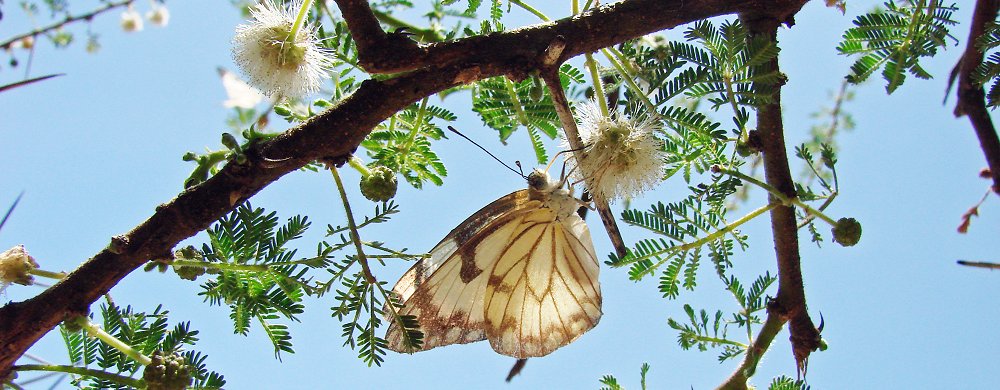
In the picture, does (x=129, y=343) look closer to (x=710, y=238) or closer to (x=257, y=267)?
(x=257, y=267)

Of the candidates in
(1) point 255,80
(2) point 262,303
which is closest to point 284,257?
(2) point 262,303

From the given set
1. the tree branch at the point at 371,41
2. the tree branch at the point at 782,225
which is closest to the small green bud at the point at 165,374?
the tree branch at the point at 371,41

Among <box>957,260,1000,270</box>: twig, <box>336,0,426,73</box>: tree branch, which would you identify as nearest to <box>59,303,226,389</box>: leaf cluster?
<box>336,0,426,73</box>: tree branch

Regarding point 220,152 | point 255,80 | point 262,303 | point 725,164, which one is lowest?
point 262,303

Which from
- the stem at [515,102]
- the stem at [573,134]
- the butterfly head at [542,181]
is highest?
the stem at [515,102]

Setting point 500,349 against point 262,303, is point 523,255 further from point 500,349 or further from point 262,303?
point 262,303

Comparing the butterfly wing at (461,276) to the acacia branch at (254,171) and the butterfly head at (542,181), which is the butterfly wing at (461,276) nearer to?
the butterfly head at (542,181)

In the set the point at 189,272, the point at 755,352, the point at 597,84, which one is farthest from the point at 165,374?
the point at 755,352

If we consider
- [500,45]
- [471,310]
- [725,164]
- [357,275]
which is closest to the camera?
[500,45]
